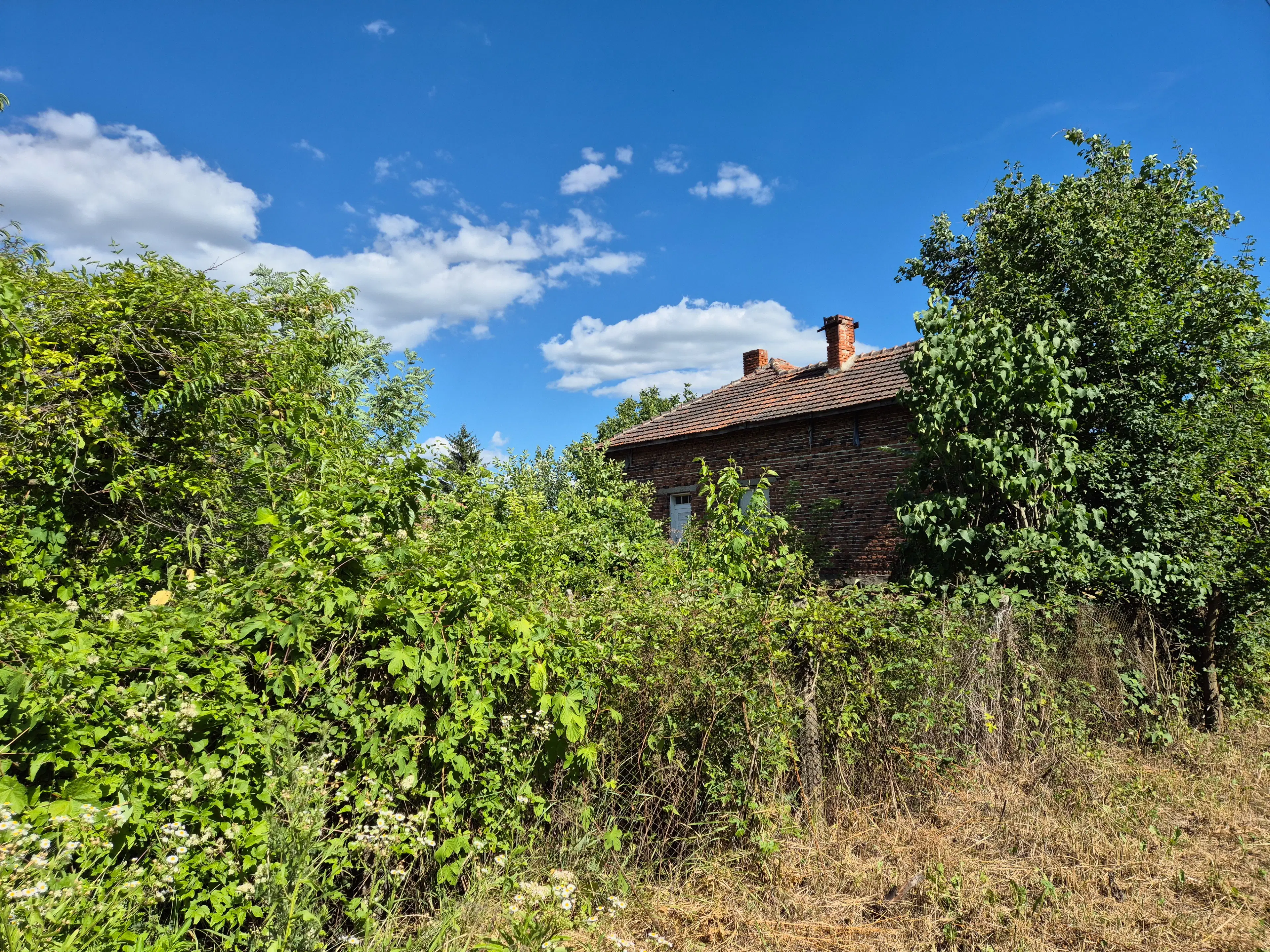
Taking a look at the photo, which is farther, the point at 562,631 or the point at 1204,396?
the point at 1204,396

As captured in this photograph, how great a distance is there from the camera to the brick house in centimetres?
1333

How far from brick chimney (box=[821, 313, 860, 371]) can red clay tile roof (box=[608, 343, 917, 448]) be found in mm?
258

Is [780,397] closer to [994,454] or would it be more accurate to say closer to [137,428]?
[994,454]

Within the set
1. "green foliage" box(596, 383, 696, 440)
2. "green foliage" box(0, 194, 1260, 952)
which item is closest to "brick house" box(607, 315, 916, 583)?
"green foliage" box(0, 194, 1260, 952)

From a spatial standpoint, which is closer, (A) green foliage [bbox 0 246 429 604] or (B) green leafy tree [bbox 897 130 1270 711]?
(A) green foliage [bbox 0 246 429 604]

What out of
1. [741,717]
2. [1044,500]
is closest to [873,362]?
[1044,500]

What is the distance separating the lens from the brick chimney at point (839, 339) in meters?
16.2

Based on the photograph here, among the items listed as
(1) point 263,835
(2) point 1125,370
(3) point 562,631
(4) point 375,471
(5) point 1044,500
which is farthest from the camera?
(2) point 1125,370

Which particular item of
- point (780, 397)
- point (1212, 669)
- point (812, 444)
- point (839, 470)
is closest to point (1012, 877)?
point (1212, 669)

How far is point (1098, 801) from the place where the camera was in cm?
439

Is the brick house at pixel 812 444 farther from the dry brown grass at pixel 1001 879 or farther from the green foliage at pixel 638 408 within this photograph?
the green foliage at pixel 638 408

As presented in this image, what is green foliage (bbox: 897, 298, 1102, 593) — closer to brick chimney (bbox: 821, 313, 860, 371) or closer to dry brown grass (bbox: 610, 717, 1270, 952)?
dry brown grass (bbox: 610, 717, 1270, 952)

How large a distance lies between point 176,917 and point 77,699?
0.80m

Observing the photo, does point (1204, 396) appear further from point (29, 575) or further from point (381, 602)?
point (29, 575)
